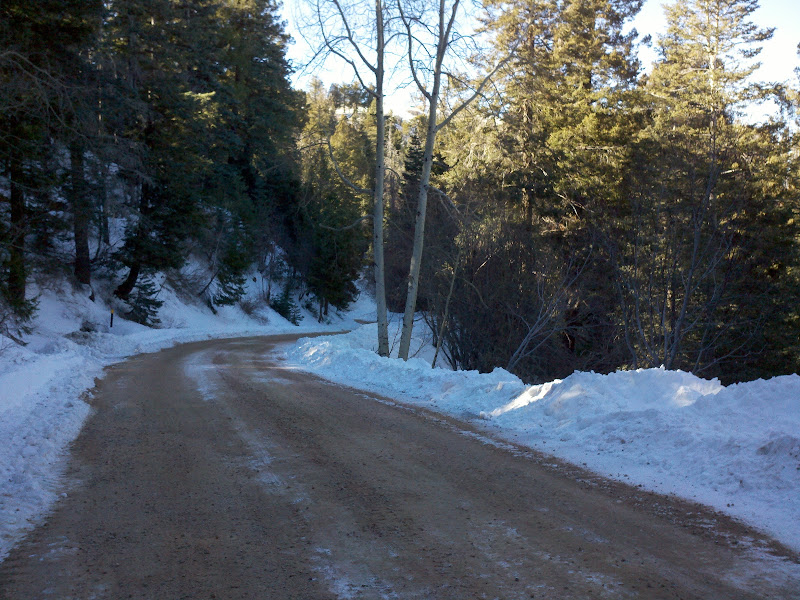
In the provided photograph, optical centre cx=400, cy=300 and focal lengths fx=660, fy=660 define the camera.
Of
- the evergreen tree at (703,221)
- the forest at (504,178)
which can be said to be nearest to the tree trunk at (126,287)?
the forest at (504,178)

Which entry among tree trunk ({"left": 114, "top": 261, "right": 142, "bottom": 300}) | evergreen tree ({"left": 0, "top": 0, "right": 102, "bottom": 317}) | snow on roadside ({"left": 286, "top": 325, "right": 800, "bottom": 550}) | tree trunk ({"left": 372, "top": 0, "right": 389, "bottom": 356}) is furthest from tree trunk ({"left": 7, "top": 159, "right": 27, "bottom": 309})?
snow on roadside ({"left": 286, "top": 325, "right": 800, "bottom": 550})

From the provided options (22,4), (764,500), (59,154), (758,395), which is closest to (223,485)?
(764,500)

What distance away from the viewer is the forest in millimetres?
Answer: 17828

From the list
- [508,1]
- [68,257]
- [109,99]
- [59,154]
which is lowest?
[68,257]

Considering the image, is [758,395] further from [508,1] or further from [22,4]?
[508,1]

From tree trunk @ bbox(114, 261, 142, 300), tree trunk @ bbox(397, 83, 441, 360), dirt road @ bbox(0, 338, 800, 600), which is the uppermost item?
tree trunk @ bbox(397, 83, 441, 360)

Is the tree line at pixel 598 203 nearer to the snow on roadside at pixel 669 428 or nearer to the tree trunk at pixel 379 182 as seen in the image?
the tree trunk at pixel 379 182

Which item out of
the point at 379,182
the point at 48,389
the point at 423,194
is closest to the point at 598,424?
the point at 48,389

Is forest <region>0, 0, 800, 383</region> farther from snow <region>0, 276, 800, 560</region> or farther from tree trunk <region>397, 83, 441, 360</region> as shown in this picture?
snow <region>0, 276, 800, 560</region>

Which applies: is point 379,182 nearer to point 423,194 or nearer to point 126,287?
point 423,194

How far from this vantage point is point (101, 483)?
6.23 meters

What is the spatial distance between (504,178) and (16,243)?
60.7ft

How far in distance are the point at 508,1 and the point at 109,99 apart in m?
18.1

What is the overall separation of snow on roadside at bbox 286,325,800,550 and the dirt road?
0.49m
